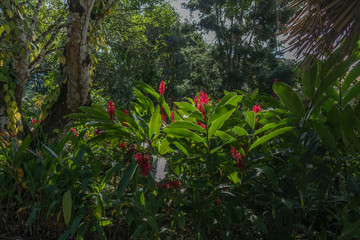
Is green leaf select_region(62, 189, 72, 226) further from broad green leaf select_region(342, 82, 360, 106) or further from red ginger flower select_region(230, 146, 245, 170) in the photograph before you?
broad green leaf select_region(342, 82, 360, 106)

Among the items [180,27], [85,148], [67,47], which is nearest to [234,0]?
[67,47]

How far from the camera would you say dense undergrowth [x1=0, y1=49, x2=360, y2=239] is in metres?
0.74

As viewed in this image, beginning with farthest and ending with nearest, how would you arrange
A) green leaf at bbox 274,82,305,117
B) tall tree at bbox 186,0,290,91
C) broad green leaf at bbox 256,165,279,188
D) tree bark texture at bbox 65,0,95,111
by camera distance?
tall tree at bbox 186,0,290,91
tree bark texture at bbox 65,0,95,111
green leaf at bbox 274,82,305,117
broad green leaf at bbox 256,165,279,188

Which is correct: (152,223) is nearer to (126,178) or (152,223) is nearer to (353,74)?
(126,178)

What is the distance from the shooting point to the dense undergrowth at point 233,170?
74 cm

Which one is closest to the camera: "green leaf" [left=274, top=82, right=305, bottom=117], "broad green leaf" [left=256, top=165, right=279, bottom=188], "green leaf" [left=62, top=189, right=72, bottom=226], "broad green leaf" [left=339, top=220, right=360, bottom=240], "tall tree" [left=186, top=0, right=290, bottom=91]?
"broad green leaf" [left=339, top=220, right=360, bottom=240]

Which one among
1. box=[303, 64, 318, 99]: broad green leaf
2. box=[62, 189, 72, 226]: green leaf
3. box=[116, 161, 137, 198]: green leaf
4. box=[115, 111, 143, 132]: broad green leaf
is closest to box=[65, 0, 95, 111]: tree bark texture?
box=[62, 189, 72, 226]: green leaf

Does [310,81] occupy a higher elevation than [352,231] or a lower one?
higher

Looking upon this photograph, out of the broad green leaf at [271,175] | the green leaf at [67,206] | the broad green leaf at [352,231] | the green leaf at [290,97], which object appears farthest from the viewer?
the green leaf at [67,206]

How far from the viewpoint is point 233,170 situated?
31.5 inches

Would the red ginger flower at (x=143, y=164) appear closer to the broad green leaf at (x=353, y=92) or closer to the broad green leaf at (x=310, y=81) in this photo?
the broad green leaf at (x=310, y=81)

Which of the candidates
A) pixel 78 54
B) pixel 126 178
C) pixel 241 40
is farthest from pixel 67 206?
pixel 241 40

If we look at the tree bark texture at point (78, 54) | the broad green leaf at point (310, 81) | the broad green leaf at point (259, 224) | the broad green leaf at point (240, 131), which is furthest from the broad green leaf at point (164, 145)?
the tree bark texture at point (78, 54)

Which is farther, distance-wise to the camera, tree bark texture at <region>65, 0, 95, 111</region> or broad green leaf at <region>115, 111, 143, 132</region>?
tree bark texture at <region>65, 0, 95, 111</region>
